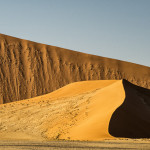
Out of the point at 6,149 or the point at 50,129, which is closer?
the point at 6,149

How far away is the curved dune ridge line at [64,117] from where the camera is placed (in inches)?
633

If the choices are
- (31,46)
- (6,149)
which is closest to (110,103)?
(6,149)

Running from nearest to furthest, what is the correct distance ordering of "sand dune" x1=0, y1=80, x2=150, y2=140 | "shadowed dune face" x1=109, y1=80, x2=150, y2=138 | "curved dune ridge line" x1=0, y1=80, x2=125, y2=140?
1. "shadowed dune face" x1=109, y1=80, x2=150, y2=138
2. "sand dune" x1=0, y1=80, x2=150, y2=140
3. "curved dune ridge line" x1=0, y1=80, x2=125, y2=140

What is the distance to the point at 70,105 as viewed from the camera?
21.9 meters

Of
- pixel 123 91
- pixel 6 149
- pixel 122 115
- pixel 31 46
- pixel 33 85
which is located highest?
pixel 31 46

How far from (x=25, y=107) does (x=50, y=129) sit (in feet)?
21.2

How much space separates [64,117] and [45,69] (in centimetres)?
2317

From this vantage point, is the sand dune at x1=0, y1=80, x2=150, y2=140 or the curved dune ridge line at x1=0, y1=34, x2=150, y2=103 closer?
the sand dune at x1=0, y1=80, x2=150, y2=140

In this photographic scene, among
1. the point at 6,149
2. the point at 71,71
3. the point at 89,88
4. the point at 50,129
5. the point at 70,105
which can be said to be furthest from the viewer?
the point at 71,71

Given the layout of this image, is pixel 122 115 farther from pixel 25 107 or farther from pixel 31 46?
pixel 31 46

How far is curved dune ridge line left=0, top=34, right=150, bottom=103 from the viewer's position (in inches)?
1519

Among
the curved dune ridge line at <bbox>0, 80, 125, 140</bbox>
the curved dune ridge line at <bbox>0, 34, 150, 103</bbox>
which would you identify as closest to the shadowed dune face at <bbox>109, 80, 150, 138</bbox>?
the curved dune ridge line at <bbox>0, 80, 125, 140</bbox>

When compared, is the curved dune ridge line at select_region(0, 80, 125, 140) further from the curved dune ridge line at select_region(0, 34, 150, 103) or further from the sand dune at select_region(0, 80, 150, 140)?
the curved dune ridge line at select_region(0, 34, 150, 103)

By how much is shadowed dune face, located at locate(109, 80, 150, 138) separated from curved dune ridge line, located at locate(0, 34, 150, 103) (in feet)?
65.7
